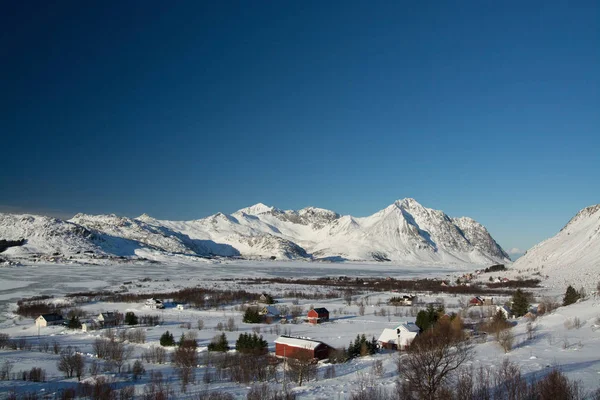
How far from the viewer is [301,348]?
22688 mm

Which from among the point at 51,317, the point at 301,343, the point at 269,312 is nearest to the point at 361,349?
the point at 301,343

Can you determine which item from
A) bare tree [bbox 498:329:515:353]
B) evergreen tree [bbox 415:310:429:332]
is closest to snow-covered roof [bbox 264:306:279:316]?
evergreen tree [bbox 415:310:429:332]

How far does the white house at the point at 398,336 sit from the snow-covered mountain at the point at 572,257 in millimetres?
29449

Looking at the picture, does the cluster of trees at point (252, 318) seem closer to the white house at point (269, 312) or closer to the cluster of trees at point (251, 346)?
the white house at point (269, 312)

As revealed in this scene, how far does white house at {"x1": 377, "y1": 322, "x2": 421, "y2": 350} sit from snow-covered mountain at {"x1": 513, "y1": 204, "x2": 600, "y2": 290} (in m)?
29.4

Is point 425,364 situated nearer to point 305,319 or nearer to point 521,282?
point 305,319

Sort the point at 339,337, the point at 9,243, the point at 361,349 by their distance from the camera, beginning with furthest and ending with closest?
the point at 9,243 < the point at 339,337 < the point at 361,349

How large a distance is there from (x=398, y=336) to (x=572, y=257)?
60.8m

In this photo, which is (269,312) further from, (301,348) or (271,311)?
(301,348)

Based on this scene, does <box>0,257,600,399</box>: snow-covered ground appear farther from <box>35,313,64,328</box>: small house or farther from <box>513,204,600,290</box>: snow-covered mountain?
<box>513,204,600,290</box>: snow-covered mountain

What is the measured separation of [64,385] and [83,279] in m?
72.2

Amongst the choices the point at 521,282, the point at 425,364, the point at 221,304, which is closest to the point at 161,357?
the point at 425,364

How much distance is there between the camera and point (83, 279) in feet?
270

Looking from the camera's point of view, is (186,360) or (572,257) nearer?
(186,360)
